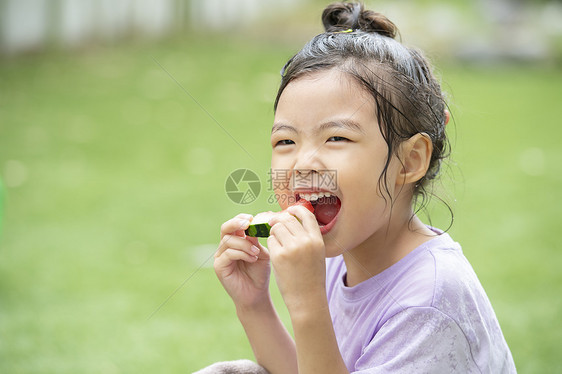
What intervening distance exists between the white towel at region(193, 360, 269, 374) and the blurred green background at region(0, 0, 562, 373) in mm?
700

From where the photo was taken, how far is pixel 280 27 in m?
10.4

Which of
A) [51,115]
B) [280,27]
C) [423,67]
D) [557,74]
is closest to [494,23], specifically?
[557,74]

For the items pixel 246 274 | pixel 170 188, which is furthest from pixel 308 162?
pixel 170 188

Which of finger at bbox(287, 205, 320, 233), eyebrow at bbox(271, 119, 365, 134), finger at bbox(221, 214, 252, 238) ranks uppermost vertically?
eyebrow at bbox(271, 119, 365, 134)

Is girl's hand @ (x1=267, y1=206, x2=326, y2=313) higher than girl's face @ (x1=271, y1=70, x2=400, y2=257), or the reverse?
girl's face @ (x1=271, y1=70, x2=400, y2=257)

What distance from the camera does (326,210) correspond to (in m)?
1.61

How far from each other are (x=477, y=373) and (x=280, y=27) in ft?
30.7

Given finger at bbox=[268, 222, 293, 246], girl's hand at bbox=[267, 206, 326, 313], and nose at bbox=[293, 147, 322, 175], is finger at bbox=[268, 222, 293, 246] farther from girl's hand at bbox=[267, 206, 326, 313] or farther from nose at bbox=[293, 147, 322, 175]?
nose at bbox=[293, 147, 322, 175]

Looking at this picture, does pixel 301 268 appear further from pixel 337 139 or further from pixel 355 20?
pixel 355 20

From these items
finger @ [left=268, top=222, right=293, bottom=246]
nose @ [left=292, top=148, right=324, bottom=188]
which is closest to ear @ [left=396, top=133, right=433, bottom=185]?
nose @ [left=292, top=148, right=324, bottom=188]

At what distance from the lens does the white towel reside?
5.53ft

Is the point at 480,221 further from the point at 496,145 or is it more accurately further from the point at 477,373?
the point at 477,373

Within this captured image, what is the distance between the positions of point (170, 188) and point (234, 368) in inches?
125

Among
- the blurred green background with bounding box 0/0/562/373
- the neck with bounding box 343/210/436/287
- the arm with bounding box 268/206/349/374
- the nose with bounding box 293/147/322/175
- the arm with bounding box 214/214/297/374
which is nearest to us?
the arm with bounding box 268/206/349/374
